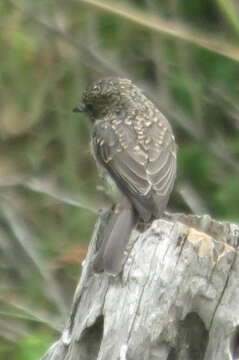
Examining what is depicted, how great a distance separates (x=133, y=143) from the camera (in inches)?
288

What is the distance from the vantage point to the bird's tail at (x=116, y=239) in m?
5.30

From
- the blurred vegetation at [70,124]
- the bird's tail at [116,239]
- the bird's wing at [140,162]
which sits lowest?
the bird's tail at [116,239]

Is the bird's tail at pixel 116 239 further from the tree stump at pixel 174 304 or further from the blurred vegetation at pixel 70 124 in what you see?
the blurred vegetation at pixel 70 124

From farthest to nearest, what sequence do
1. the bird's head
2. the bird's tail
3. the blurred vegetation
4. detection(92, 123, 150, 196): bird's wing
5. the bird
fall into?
the blurred vegetation → the bird's head → detection(92, 123, 150, 196): bird's wing → the bird → the bird's tail

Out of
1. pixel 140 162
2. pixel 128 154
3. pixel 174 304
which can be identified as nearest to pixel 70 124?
pixel 128 154

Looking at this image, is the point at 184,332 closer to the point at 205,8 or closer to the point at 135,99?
the point at 135,99

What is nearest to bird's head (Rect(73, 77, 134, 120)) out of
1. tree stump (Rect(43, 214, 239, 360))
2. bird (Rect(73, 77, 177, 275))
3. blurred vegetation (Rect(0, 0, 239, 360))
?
bird (Rect(73, 77, 177, 275))

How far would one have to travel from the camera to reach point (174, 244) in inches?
204

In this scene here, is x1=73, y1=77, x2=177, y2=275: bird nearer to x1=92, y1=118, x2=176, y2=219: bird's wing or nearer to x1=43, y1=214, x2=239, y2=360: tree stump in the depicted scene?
x1=92, y1=118, x2=176, y2=219: bird's wing

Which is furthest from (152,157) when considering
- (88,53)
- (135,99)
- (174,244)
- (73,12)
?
(73,12)

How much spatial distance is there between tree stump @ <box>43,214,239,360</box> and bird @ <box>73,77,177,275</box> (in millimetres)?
281

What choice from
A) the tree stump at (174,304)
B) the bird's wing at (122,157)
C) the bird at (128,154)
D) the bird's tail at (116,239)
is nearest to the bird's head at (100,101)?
→ the bird at (128,154)

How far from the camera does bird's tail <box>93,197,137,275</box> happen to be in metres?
5.30

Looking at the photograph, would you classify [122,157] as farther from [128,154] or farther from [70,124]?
[70,124]
